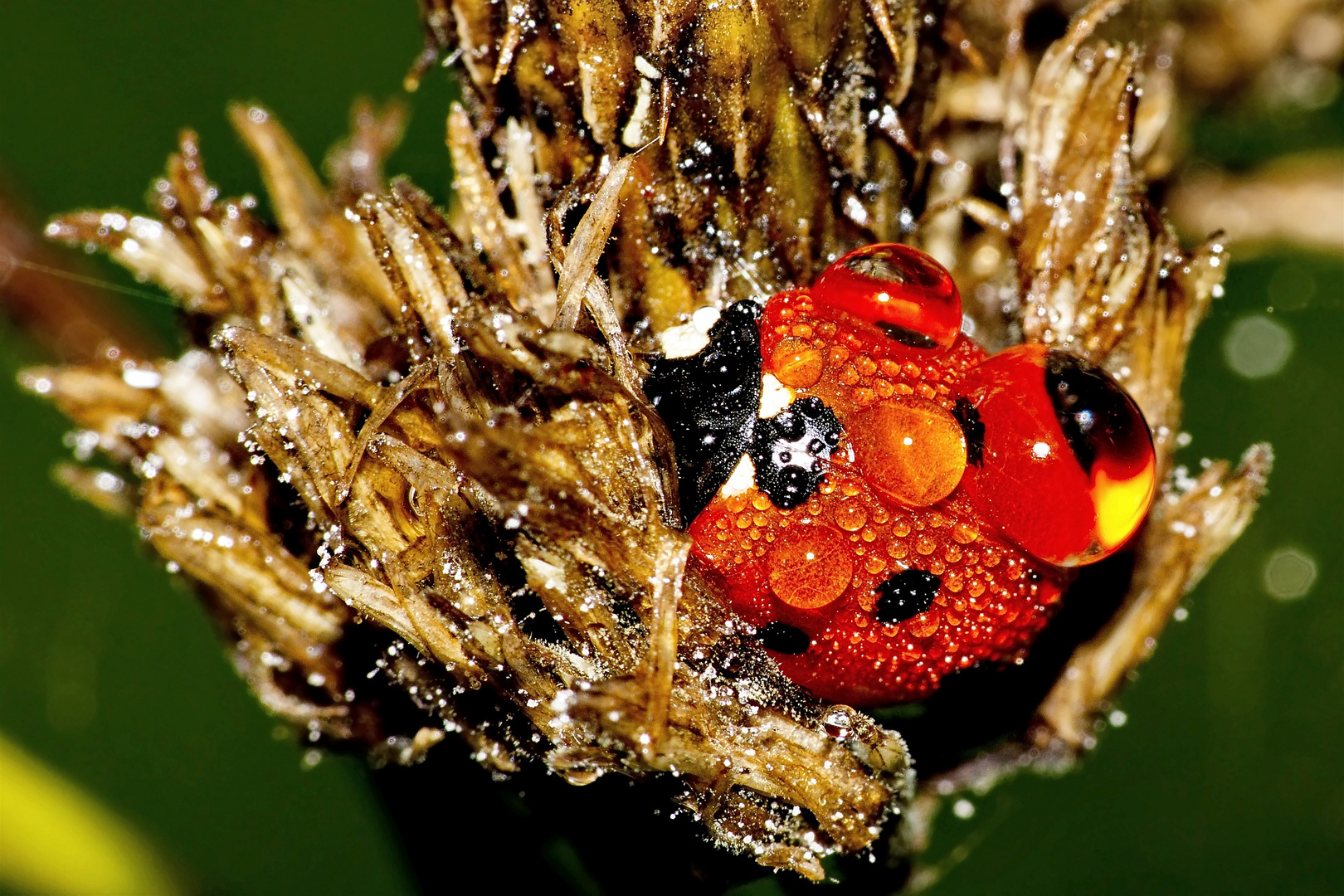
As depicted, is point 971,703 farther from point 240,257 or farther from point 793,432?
point 240,257

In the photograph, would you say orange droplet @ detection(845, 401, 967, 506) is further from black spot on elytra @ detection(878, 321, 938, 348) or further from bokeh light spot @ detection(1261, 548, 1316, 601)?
bokeh light spot @ detection(1261, 548, 1316, 601)

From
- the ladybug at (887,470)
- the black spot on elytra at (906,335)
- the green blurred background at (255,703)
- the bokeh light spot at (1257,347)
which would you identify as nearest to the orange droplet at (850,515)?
the ladybug at (887,470)

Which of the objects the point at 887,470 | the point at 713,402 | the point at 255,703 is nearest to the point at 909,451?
the point at 887,470

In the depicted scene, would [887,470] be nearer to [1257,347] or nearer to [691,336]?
[691,336]

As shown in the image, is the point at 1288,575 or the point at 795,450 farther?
the point at 1288,575

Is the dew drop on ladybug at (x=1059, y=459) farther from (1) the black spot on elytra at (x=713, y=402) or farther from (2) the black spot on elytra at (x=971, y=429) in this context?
(1) the black spot on elytra at (x=713, y=402)

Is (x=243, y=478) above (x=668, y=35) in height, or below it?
below

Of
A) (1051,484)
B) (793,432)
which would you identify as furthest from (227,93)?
(1051,484)
